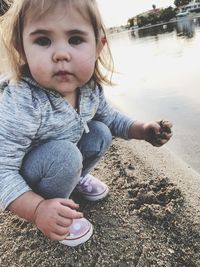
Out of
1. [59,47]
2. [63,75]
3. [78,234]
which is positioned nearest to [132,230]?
[78,234]

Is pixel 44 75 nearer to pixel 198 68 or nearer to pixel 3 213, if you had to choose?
pixel 3 213

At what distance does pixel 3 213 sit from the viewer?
1990 millimetres

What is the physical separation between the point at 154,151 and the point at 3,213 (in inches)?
49.0

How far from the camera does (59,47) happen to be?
1.46 meters

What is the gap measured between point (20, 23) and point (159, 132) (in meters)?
0.89

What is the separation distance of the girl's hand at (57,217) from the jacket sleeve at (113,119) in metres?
0.87

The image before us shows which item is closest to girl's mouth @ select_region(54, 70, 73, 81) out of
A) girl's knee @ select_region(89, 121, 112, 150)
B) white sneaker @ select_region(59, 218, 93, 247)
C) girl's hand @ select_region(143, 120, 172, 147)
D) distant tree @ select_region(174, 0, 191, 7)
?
girl's knee @ select_region(89, 121, 112, 150)

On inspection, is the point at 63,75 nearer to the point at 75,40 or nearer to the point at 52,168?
the point at 75,40

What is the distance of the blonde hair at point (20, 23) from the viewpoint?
4.76ft

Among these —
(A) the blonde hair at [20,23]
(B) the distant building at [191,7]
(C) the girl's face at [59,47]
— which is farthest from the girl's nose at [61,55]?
(B) the distant building at [191,7]

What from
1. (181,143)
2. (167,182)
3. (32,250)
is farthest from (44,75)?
(181,143)

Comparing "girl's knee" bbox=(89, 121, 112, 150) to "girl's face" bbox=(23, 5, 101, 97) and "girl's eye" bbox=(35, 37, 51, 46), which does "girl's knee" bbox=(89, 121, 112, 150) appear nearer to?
"girl's face" bbox=(23, 5, 101, 97)

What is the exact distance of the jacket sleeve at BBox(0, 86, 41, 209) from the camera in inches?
55.1

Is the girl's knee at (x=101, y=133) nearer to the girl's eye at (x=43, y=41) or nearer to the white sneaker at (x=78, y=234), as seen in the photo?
the white sneaker at (x=78, y=234)
